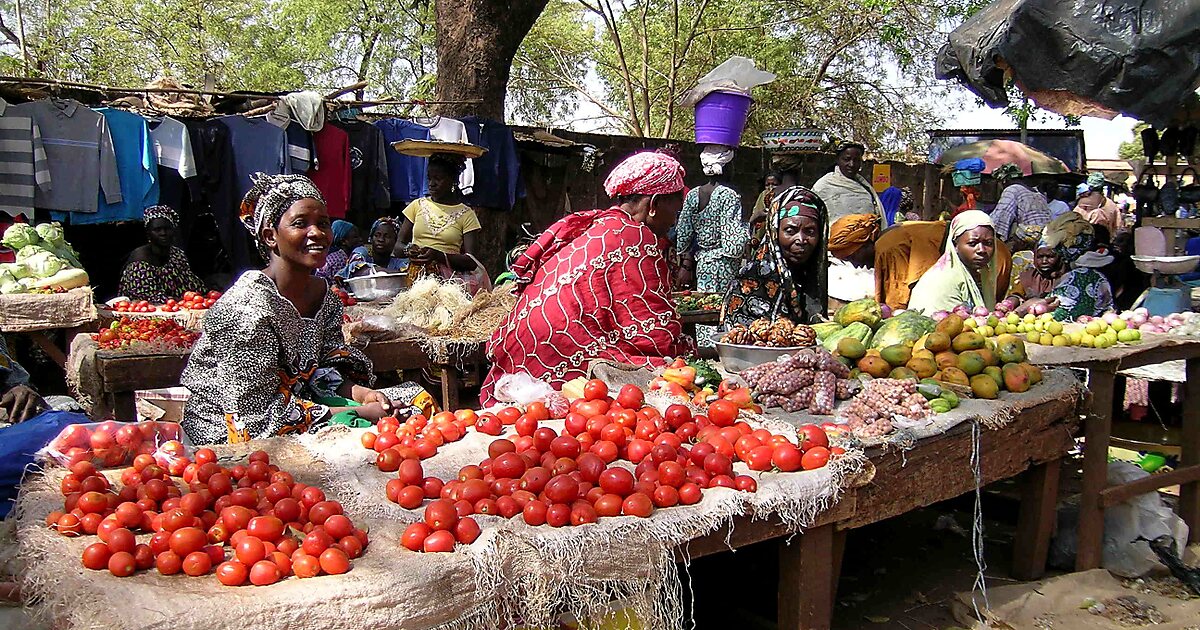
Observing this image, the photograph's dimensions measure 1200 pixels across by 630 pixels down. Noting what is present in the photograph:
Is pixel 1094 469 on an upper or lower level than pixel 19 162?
lower

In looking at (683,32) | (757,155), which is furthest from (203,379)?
(683,32)

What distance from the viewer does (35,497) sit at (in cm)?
233

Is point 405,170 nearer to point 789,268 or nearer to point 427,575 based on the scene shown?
point 789,268

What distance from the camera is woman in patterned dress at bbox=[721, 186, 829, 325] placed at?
14.5 ft

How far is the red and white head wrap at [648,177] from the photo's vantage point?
3850mm

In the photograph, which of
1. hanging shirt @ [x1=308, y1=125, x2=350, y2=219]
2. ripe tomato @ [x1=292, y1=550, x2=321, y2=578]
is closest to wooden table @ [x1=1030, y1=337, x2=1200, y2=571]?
ripe tomato @ [x1=292, y1=550, x2=321, y2=578]

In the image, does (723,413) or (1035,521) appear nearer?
(723,413)

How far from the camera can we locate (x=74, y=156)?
23.3 feet

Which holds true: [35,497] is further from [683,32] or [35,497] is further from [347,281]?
[683,32]

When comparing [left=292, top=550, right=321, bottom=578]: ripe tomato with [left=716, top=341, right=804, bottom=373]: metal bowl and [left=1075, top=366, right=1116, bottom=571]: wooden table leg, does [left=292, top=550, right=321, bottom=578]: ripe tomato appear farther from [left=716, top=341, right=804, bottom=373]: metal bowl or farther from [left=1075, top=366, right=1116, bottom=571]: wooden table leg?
[left=1075, top=366, right=1116, bottom=571]: wooden table leg

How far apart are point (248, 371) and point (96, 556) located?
1181 mm

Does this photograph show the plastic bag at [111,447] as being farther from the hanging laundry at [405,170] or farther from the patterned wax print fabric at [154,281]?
the hanging laundry at [405,170]

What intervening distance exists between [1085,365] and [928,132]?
18.2 meters

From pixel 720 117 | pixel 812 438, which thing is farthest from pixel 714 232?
pixel 812 438
